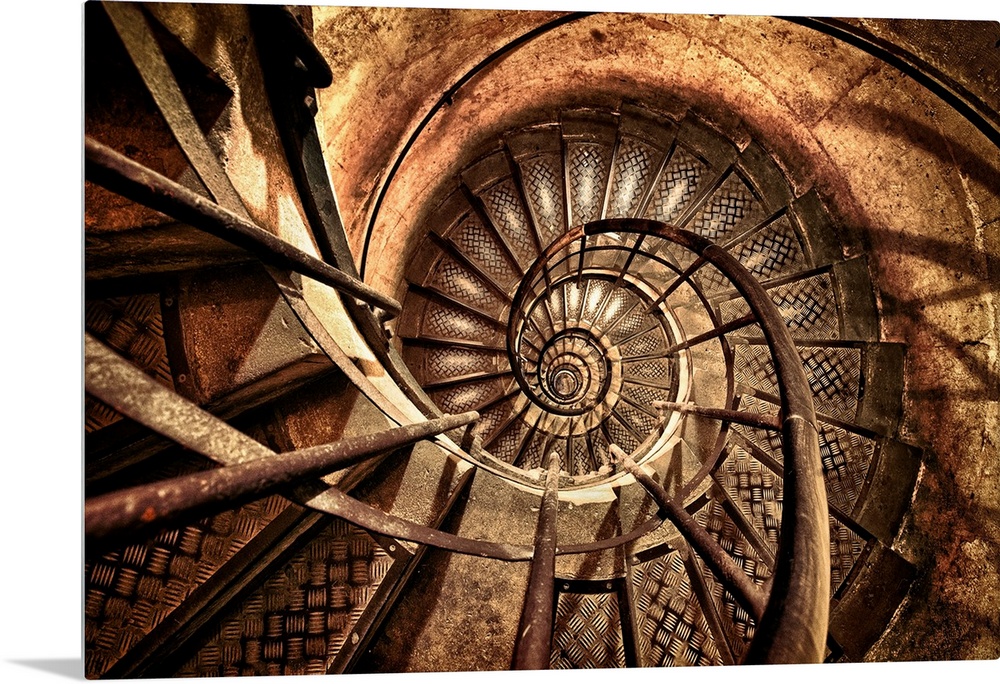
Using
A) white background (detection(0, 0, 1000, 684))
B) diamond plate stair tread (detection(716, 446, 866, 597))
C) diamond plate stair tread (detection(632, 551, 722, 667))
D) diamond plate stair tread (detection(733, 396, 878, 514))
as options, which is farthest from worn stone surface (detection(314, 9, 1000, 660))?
white background (detection(0, 0, 1000, 684))

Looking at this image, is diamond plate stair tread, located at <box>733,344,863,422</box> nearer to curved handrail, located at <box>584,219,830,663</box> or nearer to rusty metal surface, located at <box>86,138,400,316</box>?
curved handrail, located at <box>584,219,830,663</box>

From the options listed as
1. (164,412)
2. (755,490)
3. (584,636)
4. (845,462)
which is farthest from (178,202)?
(845,462)

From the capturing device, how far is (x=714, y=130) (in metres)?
3.56

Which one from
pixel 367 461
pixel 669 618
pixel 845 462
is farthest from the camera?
pixel 845 462

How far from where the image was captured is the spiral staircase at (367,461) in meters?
1.07

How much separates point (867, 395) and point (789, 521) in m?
2.56

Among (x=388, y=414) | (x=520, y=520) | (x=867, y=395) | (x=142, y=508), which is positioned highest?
(x=867, y=395)

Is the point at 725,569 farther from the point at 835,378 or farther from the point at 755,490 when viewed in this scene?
the point at 835,378

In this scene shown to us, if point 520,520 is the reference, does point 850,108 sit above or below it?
above

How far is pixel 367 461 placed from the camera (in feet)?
6.04

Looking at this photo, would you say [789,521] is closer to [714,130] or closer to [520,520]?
[520,520]

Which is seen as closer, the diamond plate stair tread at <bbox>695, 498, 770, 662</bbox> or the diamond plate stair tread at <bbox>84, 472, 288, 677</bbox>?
the diamond plate stair tread at <bbox>84, 472, 288, 677</bbox>

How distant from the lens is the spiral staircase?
1065 mm

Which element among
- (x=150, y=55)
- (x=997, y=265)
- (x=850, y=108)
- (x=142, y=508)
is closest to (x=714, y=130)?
(x=850, y=108)
